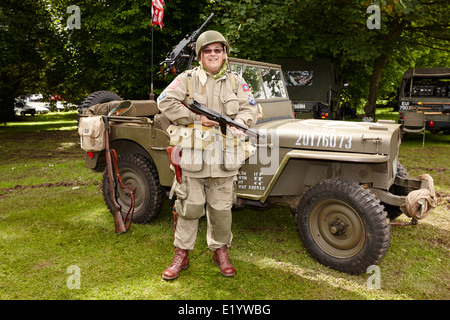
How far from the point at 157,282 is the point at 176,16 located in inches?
414

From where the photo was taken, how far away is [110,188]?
15.0ft

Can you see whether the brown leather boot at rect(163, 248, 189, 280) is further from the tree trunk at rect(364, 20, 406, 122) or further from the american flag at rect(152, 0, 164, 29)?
the tree trunk at rect(364, 20, 406, 122)

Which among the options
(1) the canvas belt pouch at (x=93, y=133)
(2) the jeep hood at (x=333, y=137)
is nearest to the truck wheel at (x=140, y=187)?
(1) the canvas belt pouch at (x=93, y=133)

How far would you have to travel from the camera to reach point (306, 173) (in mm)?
3949

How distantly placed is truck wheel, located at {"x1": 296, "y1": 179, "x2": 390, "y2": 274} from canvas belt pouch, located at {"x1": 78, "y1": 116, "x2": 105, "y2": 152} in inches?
97.6

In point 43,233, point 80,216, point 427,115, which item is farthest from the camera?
point 427,115

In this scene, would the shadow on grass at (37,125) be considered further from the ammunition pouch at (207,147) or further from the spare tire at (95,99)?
the ammunition pouch at (207,147)

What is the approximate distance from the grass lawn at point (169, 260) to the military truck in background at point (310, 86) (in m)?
5.95

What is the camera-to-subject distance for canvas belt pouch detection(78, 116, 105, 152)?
4.56m

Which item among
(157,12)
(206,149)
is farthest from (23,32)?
→ (206,149)

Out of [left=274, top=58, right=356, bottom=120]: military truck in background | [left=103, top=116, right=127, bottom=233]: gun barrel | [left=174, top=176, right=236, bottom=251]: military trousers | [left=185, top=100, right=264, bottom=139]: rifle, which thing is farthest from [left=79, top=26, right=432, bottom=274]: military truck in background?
[left=274, top=58, right=356, bottom=120]: military truck in background

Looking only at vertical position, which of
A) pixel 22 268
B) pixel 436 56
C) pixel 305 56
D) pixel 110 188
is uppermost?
pixel 436 56

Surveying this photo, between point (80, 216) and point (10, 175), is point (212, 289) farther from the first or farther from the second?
point (10, 175)

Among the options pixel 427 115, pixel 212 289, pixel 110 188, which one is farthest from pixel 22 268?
pixel 427 115
